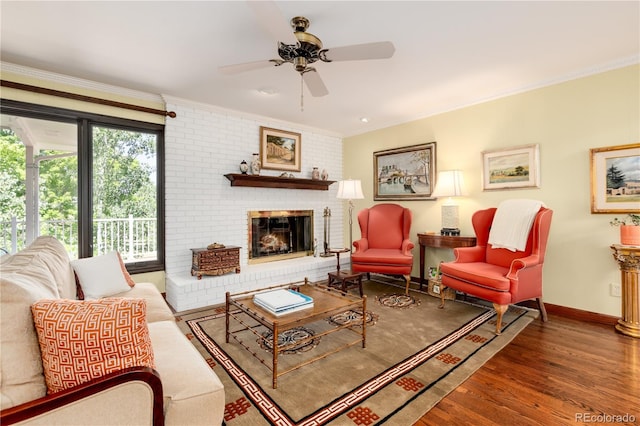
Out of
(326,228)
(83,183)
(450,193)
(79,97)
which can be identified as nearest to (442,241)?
(450,193)

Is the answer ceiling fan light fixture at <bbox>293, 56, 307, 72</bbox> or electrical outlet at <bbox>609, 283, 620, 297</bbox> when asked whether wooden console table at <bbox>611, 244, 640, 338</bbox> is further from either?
ceiling fan light fixture at <bbox>293, 56, 307, 72</bbox>

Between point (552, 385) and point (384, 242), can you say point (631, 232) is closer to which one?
point (552, 385)

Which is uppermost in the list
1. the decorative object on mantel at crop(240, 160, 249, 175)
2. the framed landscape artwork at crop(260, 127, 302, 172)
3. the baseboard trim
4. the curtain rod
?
the curtain rod

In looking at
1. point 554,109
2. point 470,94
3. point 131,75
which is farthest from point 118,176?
point 554,109

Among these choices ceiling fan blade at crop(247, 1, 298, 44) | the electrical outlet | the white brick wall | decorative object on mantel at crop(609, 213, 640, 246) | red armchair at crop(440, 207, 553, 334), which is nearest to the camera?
ceiling fan blade at crop(247, 1, 298, 44)

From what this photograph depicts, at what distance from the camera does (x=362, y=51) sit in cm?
205

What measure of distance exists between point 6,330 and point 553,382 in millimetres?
2816

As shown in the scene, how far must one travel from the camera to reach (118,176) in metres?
3.60

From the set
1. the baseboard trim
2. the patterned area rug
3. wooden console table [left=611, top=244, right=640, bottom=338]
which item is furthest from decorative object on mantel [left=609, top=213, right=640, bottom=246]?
the patterned area rug

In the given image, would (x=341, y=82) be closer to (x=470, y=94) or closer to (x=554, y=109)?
(x=470, y=94)

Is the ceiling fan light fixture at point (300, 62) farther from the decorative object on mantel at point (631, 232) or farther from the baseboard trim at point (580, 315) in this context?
the baseboard trim at point (580, 315)

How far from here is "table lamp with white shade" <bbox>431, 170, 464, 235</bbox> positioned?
3.79m

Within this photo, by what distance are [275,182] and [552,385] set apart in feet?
12.2

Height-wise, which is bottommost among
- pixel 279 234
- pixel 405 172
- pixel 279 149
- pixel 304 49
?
pixel 279 234
